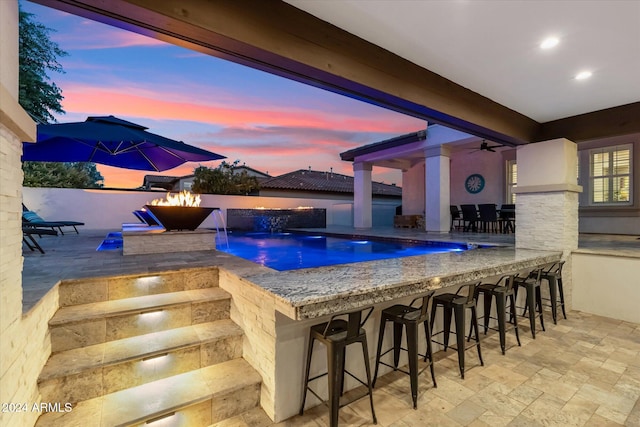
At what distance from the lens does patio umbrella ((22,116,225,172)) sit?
4.55 meters

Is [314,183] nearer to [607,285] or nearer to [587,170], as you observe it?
[587,170]

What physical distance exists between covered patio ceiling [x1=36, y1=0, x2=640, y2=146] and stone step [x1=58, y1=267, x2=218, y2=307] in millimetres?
2240

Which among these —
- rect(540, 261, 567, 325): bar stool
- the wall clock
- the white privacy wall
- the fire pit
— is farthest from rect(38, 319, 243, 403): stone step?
the wall clock

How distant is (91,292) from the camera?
2830mm

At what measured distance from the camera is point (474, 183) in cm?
1218

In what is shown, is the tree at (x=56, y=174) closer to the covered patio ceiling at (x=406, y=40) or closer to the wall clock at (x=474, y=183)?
the covered patio ceiling at (x=406, y=40)

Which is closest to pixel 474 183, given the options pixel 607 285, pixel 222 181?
pixel 607 285

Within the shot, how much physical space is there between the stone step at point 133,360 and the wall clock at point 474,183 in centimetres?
1185

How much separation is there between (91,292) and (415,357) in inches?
119

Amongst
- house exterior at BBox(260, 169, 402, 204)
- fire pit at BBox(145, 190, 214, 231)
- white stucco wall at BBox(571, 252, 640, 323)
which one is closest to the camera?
white stucco wall at BBox(571, 252, 640, 323)

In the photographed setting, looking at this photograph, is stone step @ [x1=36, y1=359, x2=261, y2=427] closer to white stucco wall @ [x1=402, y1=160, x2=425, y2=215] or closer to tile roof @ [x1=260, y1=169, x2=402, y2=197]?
white stucco wall @ [x1=402, y1=160, x2=425, y2=215]

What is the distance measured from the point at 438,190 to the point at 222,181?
8854mm

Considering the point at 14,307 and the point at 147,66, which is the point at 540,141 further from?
the point at 147,66

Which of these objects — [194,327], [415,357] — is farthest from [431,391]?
[194,327]
